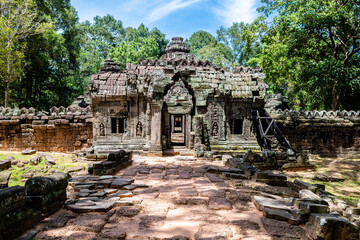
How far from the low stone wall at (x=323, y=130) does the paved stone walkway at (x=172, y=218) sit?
11.3 m

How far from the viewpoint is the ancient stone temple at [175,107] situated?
1126cm

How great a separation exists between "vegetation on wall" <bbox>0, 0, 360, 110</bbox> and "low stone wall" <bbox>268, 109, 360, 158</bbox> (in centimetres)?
156

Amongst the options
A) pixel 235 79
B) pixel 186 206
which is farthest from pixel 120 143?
pixel 186 206

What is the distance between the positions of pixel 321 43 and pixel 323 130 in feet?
20.1

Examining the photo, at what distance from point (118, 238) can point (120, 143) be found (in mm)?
9490

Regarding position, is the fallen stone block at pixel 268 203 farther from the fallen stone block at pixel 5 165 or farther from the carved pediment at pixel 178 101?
the fallen stone block at pixel 5 165

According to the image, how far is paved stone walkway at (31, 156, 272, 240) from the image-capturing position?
10.8 feet

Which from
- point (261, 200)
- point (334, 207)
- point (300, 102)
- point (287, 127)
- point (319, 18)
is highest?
point (319, 18)

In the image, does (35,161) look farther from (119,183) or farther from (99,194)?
(99,194)

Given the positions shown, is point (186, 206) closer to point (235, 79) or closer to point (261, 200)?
point (261, 200)

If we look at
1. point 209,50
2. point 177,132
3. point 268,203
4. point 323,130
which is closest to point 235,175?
point 268,203

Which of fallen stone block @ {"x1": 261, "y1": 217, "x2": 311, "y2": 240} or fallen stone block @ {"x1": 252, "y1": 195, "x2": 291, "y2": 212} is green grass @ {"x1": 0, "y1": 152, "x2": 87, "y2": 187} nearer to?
fallen stone block @ {"x1": 252, "y1": 195, "x2": 291, "y2": 212}

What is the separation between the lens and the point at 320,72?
13.7 meters

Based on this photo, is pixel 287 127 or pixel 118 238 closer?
pixel 118 238
